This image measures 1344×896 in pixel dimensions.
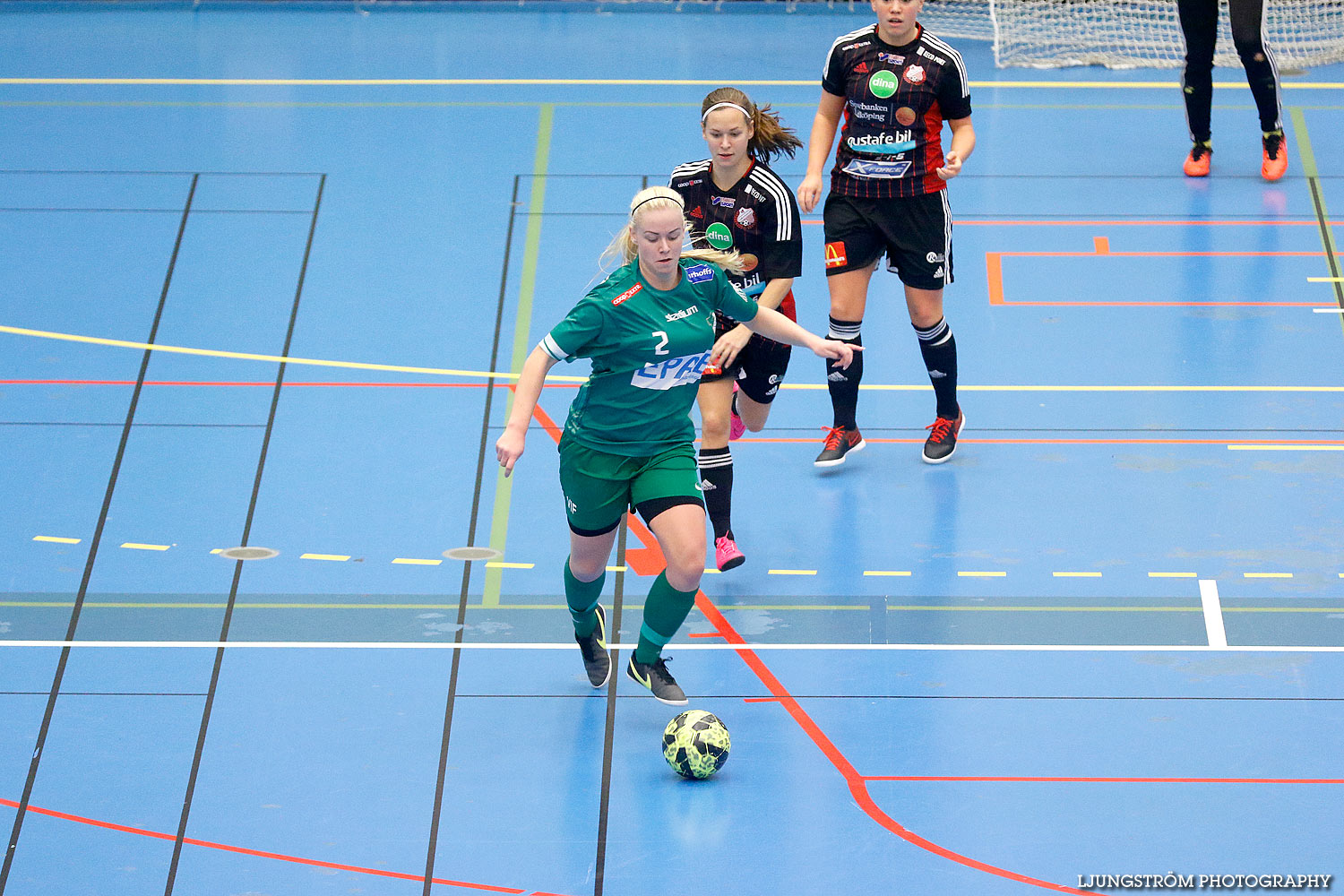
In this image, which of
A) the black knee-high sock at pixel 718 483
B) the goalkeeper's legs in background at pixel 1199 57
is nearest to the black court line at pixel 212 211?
the black knee-high sock at pixel 718 483

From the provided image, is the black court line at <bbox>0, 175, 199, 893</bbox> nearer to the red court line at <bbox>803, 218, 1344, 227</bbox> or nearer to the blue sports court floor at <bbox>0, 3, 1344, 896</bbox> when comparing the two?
the blue sports court floor at <bbox>0, 3, 1344, 896</bbox>

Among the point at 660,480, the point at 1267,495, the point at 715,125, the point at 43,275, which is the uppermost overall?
the point at 43,275

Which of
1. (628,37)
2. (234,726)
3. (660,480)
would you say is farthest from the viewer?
(628,37)

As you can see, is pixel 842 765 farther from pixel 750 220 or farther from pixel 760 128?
pixel 760 128

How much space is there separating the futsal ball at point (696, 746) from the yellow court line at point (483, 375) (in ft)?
9.74

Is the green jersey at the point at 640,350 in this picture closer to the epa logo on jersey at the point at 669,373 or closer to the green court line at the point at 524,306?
the epa logo on jersey at the point at 669,373

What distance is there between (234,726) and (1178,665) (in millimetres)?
3681

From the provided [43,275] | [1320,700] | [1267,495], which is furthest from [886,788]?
[43,275]

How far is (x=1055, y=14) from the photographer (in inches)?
518

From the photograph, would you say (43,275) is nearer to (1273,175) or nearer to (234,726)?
(234,726)

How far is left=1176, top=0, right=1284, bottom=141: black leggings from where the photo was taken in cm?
1005

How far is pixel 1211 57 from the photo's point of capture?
10.2 metres

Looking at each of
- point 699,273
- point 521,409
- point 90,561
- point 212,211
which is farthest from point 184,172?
point 521,409

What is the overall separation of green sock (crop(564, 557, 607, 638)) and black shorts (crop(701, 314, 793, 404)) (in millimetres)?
1254
